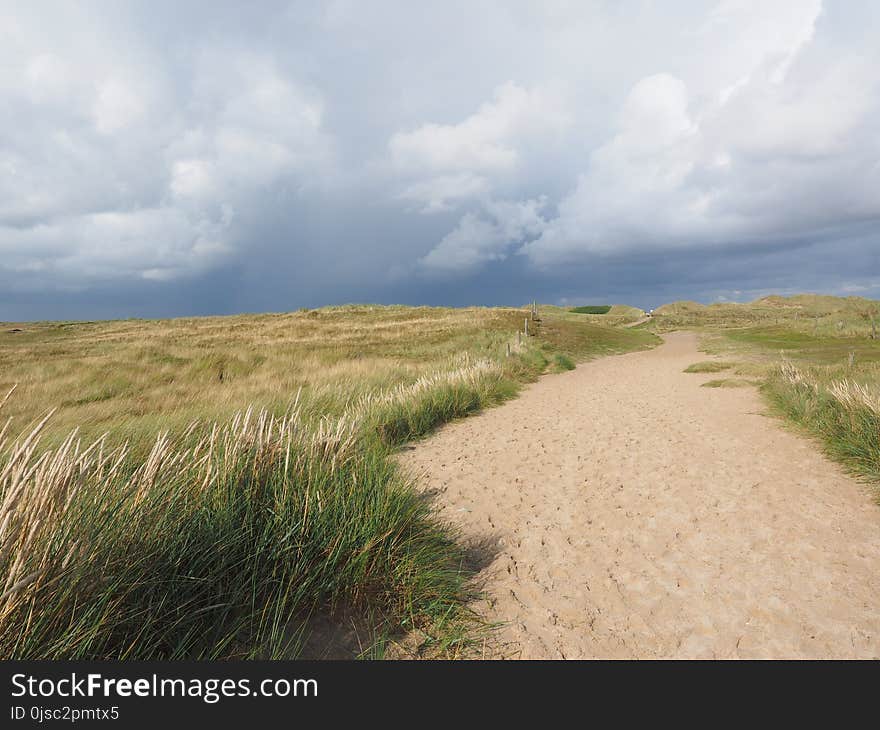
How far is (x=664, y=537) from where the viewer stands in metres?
4.40

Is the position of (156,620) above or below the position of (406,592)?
above

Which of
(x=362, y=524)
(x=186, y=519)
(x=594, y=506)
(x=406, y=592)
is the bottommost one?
(x=594, y=506)

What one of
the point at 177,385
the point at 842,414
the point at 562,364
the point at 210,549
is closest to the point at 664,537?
the point at 210,549

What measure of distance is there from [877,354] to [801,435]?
14.2 m

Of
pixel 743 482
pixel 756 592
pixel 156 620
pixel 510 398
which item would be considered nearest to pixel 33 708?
pixel 156 620

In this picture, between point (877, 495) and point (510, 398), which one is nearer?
point (877, 495)

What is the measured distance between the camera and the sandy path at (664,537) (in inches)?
117

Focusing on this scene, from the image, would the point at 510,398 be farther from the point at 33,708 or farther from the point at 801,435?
the point at 33,708

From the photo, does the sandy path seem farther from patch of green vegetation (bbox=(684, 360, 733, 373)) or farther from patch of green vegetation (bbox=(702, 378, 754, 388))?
patch of green vegetation (bbox=(684, 360, 733, 373))

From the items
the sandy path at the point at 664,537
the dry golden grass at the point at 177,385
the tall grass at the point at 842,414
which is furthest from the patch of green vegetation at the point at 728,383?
the dry golden grass at the point at 177,385

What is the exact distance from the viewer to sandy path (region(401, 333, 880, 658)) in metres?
2.97

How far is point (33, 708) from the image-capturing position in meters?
1.64

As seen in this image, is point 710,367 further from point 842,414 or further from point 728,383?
point 842,414

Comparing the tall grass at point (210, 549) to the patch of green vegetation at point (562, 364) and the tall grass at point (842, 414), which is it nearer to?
the tall grass at point (842, 414)
